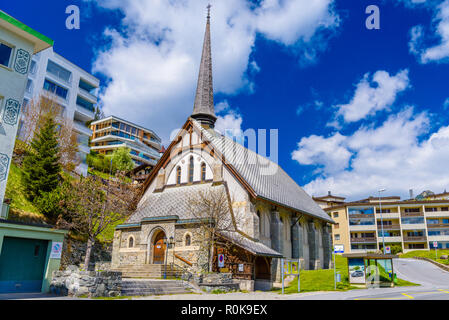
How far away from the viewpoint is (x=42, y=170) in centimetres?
2678

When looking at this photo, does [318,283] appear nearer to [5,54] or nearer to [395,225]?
[5,54]

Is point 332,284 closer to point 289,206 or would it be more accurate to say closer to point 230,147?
point 289,206

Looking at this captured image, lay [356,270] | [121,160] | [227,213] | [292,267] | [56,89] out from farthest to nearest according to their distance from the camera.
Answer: [121,160], [56,89], [227,213], [356,270], [292,267]

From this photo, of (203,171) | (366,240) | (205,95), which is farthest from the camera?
(366,240)

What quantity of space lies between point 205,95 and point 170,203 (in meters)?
14.0

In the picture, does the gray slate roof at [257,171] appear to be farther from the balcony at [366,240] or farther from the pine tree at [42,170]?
the balcony at [366,240]

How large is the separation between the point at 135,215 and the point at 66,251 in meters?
6.19

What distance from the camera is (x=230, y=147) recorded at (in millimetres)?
33844

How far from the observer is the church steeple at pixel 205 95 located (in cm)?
3703

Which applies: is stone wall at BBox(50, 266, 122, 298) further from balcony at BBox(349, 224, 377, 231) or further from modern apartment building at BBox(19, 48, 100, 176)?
balcony at BBox(349, 224, 377, 231)

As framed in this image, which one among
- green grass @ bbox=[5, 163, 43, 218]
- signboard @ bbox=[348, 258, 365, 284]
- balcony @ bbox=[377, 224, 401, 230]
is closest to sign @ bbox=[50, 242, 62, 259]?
green grass @ bbox=[5, 163, 43, 218]

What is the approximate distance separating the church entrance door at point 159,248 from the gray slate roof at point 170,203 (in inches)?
67.6

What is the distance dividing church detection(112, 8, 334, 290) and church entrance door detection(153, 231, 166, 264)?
29 millimetres

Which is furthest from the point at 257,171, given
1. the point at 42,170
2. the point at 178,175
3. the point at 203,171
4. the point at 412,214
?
the point at 412,214
